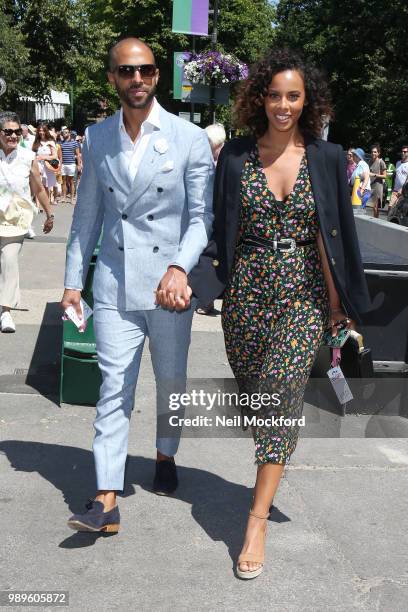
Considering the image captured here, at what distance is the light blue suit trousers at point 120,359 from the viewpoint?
156 inches

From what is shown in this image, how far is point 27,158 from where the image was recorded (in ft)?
27.3

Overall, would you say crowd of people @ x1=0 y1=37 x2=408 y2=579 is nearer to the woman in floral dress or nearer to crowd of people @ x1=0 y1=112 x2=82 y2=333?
the woman in floral dress

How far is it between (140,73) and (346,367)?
243 cm

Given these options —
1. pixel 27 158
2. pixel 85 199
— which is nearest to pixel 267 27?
pixel 27 158

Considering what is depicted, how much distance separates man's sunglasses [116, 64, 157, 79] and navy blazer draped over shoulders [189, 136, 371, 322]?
0.45 meters

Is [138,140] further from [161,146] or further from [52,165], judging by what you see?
[52,165]

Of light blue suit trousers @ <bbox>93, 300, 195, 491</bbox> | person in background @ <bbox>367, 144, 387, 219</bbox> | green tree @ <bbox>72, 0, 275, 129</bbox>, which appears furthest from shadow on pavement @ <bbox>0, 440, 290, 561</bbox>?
green tree @ <bbox>72, 0, 275, 129</bbox>

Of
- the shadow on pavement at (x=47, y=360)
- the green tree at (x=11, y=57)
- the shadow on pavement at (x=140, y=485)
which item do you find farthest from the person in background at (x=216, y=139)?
the green tree at (x=11, y=57)

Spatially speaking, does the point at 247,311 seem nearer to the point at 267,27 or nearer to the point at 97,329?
the point at 97,329

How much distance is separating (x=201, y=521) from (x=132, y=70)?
196cm

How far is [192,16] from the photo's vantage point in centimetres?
1853

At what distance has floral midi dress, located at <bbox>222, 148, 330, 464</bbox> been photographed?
371cm

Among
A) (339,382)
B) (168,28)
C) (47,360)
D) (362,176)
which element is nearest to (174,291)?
(339,382)

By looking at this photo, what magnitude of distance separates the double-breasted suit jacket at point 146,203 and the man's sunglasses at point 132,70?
0.67 ft
